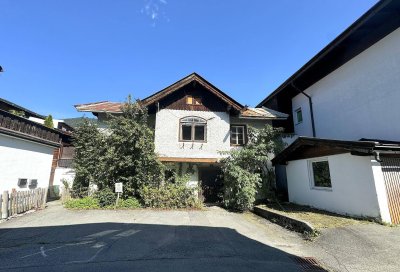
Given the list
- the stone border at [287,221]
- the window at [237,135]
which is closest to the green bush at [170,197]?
the stone border at [287,221]

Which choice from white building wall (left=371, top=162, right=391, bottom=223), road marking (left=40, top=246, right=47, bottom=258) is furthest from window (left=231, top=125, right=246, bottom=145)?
road marking (left=40, top=246, right=47, bottom=258)

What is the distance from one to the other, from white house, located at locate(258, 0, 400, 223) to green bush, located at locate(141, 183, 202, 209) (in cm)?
553

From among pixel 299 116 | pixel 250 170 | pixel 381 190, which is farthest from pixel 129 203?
pixel 299 116

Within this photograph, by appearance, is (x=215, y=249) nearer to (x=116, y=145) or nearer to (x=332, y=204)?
(x=332, y=204)

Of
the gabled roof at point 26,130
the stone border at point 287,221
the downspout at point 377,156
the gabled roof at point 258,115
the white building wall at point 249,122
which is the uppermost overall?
the gabled roof at point 258,115

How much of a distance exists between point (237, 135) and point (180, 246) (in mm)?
11008

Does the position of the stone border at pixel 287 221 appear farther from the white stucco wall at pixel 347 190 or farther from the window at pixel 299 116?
the window at pixel 299 116

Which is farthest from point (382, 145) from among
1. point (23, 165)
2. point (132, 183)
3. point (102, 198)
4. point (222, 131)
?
point (23, 165)

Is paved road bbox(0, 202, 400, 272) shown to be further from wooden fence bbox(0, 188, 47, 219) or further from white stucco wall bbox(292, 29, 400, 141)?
white stucco wall bbox(292, 29, 400, 141)

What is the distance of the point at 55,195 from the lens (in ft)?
68.0

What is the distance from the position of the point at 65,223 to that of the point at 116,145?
5120mm

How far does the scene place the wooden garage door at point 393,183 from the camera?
8.34 m

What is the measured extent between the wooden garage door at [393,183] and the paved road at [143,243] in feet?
11.6

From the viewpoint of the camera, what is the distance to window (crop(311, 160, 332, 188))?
1104 cm
